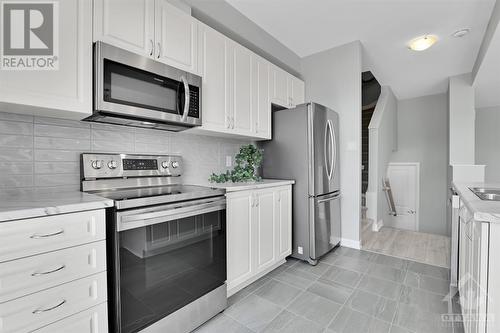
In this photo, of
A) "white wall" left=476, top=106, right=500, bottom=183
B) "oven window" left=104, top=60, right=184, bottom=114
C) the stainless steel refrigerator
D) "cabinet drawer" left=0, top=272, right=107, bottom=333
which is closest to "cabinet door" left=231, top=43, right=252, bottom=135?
the stainless steel refrigerator

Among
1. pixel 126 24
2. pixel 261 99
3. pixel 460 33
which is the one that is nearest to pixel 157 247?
pixel 126 24

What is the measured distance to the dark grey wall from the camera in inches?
82.0

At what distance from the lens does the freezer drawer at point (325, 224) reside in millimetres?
2529

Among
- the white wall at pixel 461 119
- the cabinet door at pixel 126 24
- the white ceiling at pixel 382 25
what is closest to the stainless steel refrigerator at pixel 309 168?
the white ceiling at pixel 382 25

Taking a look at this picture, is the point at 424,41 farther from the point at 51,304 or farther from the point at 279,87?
the point at 51,304

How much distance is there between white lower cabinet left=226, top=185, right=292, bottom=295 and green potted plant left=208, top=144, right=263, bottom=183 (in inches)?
11.2

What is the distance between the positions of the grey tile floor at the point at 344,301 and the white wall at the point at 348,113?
1.90 ft

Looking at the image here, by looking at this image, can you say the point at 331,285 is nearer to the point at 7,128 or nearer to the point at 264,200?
the point at 264,200

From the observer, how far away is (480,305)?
104 cm

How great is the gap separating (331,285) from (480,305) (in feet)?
4.01

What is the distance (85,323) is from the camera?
1.07m

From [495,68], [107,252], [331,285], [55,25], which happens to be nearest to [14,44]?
[55,25]

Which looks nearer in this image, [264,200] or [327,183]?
[264,200]

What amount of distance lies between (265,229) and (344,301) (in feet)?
2.84
